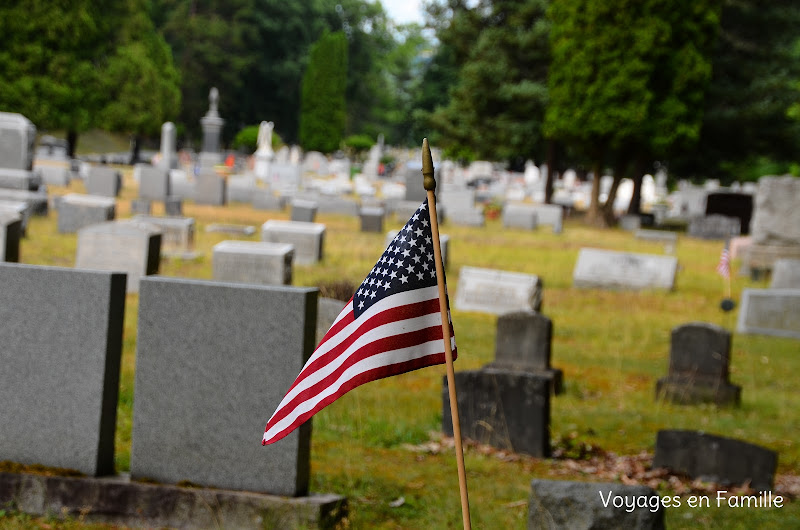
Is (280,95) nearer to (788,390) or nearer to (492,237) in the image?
(492,237)

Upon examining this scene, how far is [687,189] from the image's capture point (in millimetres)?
46562

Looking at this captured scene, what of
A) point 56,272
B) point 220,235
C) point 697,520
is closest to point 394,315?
point 56,272

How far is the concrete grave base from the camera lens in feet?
15.3

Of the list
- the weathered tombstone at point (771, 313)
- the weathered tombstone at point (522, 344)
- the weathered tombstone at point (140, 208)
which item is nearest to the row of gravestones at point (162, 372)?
the weathered tombstone at point (522, 344)

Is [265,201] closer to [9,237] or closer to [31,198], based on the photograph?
[31,198]

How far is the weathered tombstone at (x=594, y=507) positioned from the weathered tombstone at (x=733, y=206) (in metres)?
32.3

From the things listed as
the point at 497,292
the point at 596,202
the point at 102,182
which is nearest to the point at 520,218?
the point at 596,202

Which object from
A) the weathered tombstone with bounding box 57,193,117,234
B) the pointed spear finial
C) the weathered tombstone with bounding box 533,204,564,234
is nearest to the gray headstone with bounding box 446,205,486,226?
the weathered tombstone with bounding box 533,204,564,234

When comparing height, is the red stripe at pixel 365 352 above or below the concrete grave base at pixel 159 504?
above

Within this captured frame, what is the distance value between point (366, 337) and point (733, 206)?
3383 centimetres

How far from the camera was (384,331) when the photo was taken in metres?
3.09

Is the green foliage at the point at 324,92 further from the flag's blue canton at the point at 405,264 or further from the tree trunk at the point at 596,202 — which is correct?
the flag's blue canton at the point at 405,264

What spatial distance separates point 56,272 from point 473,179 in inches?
2244

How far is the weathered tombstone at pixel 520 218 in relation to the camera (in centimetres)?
2831
